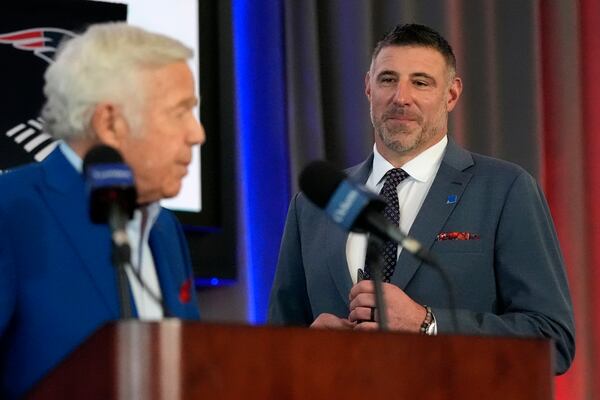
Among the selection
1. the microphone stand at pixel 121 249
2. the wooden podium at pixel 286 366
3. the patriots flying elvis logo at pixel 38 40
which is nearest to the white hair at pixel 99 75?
the microphone stand at pixel 121 249

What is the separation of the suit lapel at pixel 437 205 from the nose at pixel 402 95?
0.53 ft

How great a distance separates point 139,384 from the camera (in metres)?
1.55

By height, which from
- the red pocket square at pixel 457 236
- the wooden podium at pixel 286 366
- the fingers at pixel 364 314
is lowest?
the fingers at pixel 364 314

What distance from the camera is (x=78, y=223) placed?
6.97 feet

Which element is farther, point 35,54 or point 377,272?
point 35,54

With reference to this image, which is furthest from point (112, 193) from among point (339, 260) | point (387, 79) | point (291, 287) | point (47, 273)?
point (387, 79)

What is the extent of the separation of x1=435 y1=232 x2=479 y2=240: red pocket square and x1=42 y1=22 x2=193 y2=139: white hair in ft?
3.63

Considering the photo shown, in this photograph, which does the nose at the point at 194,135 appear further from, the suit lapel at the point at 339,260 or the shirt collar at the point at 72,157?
the suit lapel at the point at 339,260

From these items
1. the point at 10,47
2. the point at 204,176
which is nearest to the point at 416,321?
the point at 204,176

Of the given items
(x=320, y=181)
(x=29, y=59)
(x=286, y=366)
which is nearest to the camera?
(x=286, y=366)

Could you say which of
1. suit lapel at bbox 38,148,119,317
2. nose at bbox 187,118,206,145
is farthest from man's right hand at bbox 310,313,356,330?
suit lapel at bbox 38,148,119,317

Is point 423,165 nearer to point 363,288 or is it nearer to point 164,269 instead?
point 363,288

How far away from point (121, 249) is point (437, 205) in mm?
1451

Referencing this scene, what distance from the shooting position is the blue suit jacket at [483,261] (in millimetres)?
3053
